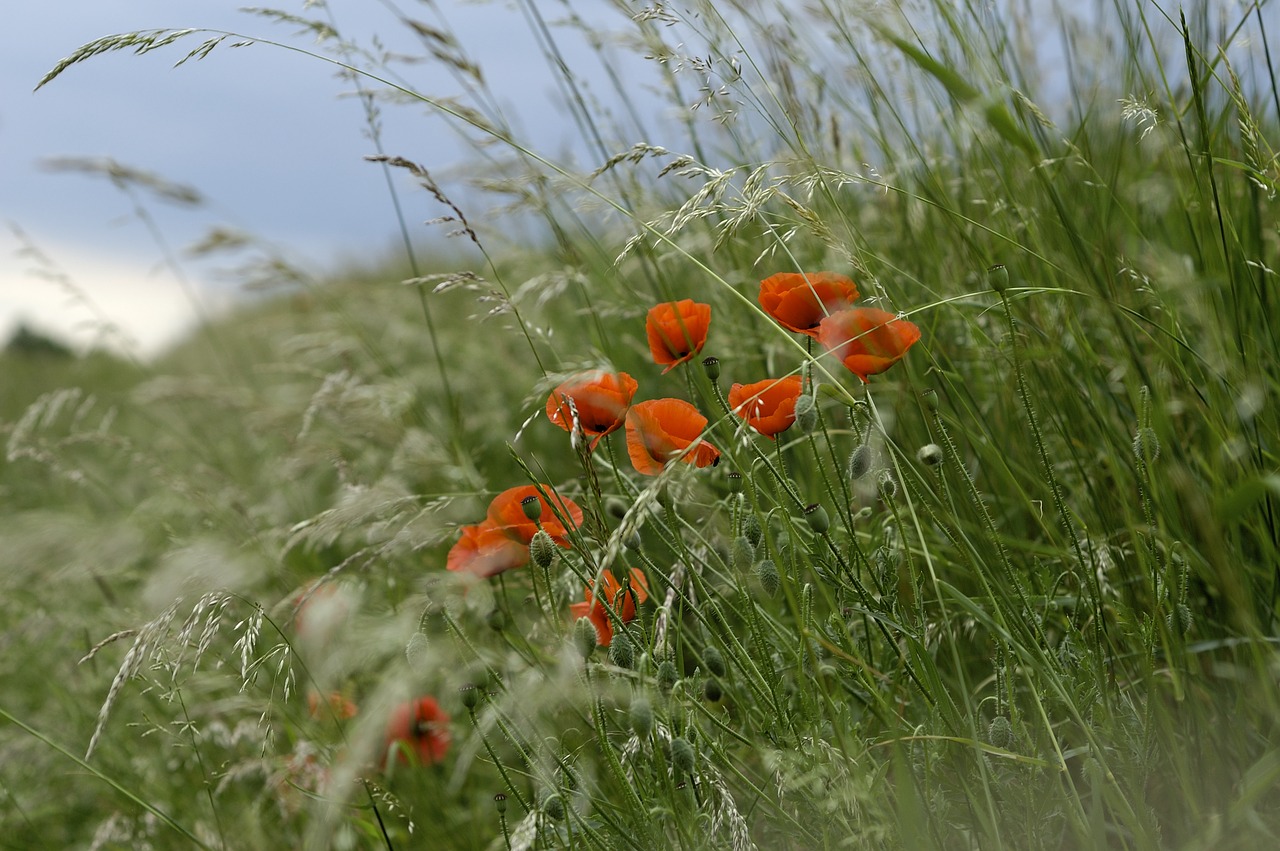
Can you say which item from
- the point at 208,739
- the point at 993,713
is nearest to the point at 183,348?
the point at 208,739

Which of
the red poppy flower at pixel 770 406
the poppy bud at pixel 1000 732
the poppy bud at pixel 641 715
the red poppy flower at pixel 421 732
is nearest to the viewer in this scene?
the poppy bud at pixel 641 715

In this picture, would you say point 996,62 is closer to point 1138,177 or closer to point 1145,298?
point 1145,298

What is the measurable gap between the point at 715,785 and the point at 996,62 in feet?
4.84

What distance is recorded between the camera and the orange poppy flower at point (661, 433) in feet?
3.76

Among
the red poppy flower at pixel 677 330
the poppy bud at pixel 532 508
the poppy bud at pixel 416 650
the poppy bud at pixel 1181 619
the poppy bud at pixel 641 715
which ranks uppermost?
the red poppy flower at pixel 677 330

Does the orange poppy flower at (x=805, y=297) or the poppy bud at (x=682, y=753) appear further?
the orange poppy flower at (x=805, y=297)

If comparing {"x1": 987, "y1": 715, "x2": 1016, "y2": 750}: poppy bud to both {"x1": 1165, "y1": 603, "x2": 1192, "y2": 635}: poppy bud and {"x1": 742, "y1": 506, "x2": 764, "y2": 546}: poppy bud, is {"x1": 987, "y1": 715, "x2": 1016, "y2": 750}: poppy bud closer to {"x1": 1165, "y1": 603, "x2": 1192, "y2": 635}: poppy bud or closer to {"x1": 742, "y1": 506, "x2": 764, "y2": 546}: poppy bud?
{"x1": 1165, "y1": 603, "x2": 1192, "y2": 635}: poppy bud

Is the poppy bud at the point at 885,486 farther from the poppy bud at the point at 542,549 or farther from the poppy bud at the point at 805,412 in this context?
the poppy bud at the point at 542,549

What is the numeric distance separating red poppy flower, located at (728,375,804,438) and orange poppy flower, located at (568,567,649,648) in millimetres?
250

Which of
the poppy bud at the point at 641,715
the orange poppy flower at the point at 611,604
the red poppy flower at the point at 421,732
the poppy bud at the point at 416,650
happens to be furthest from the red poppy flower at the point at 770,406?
the red poppy flower at the point at 421,732

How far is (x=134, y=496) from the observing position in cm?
425

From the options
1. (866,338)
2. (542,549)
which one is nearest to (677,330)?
(866,338)

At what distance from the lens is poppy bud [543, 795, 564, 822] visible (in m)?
1.06

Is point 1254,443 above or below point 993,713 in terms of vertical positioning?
above
